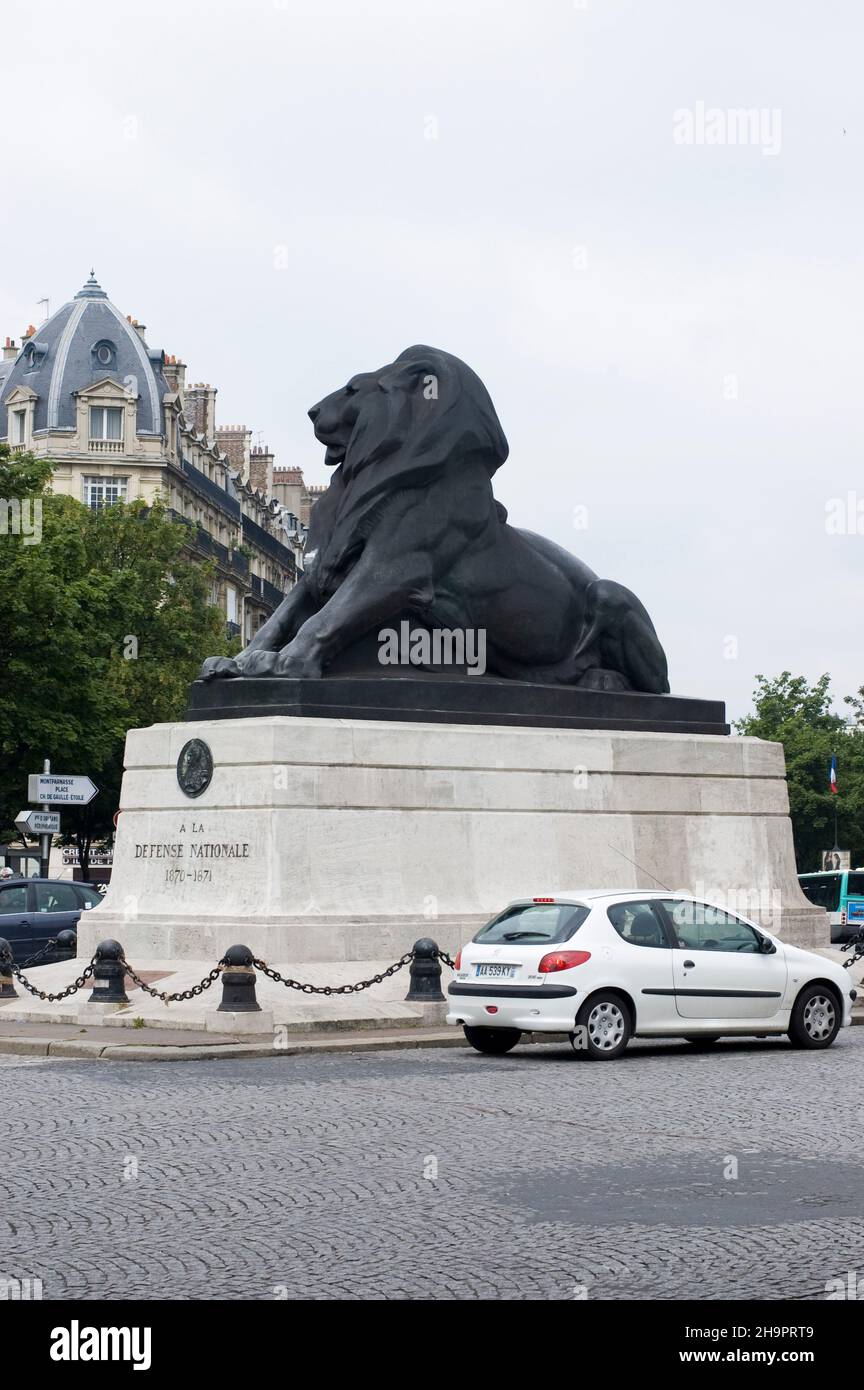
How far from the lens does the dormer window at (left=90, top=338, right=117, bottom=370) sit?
267 ft

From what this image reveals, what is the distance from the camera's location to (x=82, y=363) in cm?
8062

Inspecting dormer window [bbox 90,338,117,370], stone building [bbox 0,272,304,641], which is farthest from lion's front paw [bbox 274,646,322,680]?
dormer window [bbox 90,338,117,370]

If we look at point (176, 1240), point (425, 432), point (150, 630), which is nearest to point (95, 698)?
point (150, 630)

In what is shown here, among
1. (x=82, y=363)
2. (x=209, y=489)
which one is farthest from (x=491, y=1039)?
(x=209, y=489)

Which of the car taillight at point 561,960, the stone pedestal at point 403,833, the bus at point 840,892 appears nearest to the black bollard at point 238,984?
the stone pedestal at point 403,833

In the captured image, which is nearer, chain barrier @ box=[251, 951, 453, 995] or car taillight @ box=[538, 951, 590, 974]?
car taillight @ box=[538, 951, 590, 974]

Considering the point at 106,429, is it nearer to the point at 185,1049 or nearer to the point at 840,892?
the point at 840,892

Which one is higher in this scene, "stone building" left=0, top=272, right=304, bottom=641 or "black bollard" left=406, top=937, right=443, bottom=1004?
"stone building" left=0, top=272, right=304, bottom=641

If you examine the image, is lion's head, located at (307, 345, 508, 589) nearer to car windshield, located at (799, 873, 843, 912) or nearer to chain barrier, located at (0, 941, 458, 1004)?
chain barrier, located at (0, 941, 458, 1004)

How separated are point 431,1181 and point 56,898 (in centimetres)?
1855

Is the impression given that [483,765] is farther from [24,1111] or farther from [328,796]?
[24,1111]

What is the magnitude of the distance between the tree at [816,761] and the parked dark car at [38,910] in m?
57.5

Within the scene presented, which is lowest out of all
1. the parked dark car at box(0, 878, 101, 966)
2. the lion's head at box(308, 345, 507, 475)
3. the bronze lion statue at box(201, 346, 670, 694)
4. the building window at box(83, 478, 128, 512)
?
the parked dark car at box(0, 878, 101, 966)

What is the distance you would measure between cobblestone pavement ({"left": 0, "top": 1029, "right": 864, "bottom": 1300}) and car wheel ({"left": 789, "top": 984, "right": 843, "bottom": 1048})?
5.78 feet
